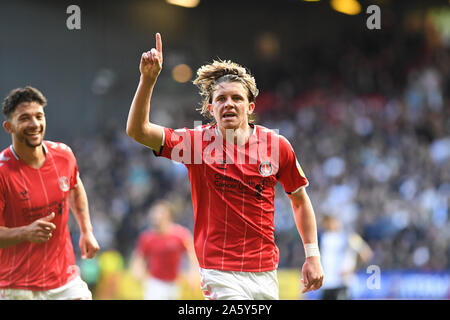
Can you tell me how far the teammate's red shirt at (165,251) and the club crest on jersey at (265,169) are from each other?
572 cm

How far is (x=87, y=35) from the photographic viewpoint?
19.0 meters

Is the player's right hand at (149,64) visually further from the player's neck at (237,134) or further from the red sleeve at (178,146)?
the player's neck at (237,134)

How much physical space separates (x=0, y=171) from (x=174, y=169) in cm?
1172

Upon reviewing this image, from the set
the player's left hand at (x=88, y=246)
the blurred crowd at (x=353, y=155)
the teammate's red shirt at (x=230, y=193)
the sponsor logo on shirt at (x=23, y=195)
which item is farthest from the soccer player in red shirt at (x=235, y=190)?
the blurred crowd at (x=353, y=155)

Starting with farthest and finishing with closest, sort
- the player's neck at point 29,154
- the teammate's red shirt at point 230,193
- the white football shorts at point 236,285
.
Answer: the player's neck at point 29,154 → the teammate's red shirt at point 230,193 → the white football shorts at point 236,285

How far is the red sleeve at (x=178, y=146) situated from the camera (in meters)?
3.98

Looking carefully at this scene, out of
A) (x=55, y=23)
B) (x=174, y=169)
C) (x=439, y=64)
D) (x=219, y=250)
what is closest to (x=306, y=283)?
(x=219, y=250)

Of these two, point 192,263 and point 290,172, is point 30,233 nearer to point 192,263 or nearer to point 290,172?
point 290,172

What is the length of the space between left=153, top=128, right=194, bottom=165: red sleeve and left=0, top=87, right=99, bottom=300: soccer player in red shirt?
105 cm

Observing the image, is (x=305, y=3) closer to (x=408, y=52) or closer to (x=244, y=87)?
(x=408, y=52)

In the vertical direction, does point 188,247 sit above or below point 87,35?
below

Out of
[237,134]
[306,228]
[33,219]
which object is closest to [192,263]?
[33,219]

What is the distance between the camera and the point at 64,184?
4645 millimetres

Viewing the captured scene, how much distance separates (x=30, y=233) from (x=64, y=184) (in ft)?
2.09
